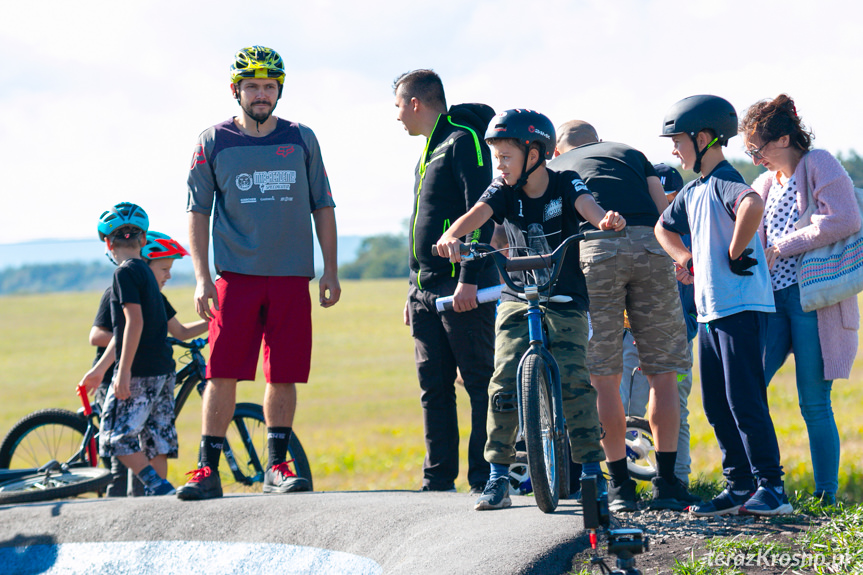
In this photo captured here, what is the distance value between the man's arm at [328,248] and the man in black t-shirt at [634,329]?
5.81 ft

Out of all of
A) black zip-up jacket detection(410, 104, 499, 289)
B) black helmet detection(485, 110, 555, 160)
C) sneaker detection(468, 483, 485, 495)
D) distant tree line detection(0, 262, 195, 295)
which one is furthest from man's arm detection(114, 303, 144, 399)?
distant tree line detection(0, 262, 195, 295)

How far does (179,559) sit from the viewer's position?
5371mm

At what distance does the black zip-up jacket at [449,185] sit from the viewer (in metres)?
5.76

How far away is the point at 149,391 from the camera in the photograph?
666cm

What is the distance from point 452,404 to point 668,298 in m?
1.73

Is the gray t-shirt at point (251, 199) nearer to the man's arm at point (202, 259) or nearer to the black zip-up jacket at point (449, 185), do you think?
the man's arm at point (202, 259)

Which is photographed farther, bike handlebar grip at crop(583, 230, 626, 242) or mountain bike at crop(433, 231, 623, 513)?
mountain bike at crop(433, 231, 623, 513)

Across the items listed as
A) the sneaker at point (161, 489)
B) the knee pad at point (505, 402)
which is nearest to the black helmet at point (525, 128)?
the knee pad at point (505, 402)

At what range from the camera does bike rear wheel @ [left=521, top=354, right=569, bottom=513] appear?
4359 mm

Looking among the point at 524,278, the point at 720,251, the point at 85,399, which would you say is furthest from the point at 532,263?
the point at 85,399

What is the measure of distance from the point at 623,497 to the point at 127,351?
11.8 feet

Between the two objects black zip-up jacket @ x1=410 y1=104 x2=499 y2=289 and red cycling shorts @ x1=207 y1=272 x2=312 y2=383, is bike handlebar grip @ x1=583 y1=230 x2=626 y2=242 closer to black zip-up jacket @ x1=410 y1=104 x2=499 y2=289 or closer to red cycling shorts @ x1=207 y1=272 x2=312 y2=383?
black zip-up jacket @ x1=410 y1=104 x2=499 y2=289

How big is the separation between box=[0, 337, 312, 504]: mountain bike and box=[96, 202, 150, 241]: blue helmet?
0.94 meters

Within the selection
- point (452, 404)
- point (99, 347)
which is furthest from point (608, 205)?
point (99, 347)
